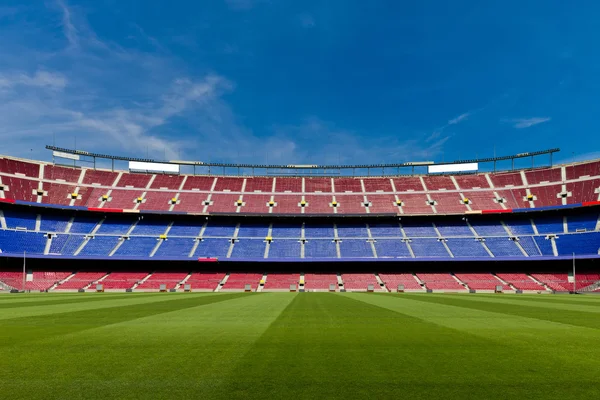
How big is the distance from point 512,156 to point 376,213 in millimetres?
29803

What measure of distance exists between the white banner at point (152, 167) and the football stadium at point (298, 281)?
39 centimetres

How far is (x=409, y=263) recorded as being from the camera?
53.9 m

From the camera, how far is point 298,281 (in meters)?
50.7

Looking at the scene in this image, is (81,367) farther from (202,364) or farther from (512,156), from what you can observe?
(512,156)

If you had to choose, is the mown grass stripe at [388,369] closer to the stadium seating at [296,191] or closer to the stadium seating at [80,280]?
the stadium seating at [80,280]

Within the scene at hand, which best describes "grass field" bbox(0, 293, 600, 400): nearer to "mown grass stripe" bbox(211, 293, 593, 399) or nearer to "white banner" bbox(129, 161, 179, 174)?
"mown grass stripe" bbox(211, 293, 593, 399)

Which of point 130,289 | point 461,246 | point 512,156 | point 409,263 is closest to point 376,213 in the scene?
point 409,263

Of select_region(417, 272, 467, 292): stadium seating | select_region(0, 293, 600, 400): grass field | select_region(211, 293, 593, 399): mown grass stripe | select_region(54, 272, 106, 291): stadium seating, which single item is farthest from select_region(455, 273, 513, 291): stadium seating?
select_region(54, 272, 106, 291): stadium seating

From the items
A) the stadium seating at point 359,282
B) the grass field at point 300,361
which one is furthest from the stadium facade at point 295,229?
the grass field at point 300,361

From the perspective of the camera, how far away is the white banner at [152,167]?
69375 mm

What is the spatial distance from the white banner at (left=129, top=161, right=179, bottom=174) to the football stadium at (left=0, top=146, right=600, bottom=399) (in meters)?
0.39

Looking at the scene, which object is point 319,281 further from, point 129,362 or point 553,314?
point 129,362

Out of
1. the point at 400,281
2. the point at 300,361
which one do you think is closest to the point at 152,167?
the point at 400,281

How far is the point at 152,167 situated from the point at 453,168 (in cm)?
5919
